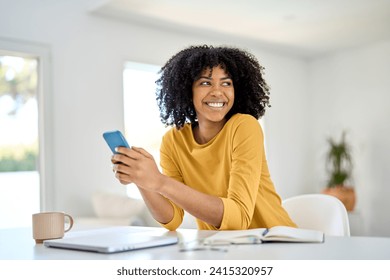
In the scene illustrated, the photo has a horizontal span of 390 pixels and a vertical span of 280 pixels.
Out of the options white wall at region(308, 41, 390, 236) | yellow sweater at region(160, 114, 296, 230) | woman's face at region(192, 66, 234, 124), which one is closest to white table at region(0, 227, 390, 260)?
yellow sweater at region(160, 114, 296, 230)

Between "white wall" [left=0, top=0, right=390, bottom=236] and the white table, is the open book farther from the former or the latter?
"white wall" [left=0, top=0, right=390, bottom=236]

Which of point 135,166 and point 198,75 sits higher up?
point 198,75

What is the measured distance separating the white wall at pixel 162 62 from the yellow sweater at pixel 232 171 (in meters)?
2.77

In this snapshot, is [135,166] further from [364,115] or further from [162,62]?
[364,115]

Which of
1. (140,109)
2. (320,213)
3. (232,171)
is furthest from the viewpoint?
(140,109)

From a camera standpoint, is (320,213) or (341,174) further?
(341,174)

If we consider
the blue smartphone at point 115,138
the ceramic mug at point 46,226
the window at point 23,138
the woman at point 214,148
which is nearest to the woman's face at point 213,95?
the woman at point 214,148

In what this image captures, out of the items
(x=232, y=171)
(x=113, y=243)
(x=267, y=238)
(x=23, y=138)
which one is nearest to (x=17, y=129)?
(x=23, y=138)

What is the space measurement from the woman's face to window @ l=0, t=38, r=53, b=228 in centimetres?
282

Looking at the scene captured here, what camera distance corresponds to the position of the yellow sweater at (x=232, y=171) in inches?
56.4

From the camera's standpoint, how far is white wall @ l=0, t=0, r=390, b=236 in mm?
4305

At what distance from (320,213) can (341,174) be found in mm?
4500

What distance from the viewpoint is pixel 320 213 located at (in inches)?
63.9

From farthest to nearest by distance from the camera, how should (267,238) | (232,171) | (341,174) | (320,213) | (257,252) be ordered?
(341,174)
(320,213)
(232,171)
(267,238)
(257,252)
